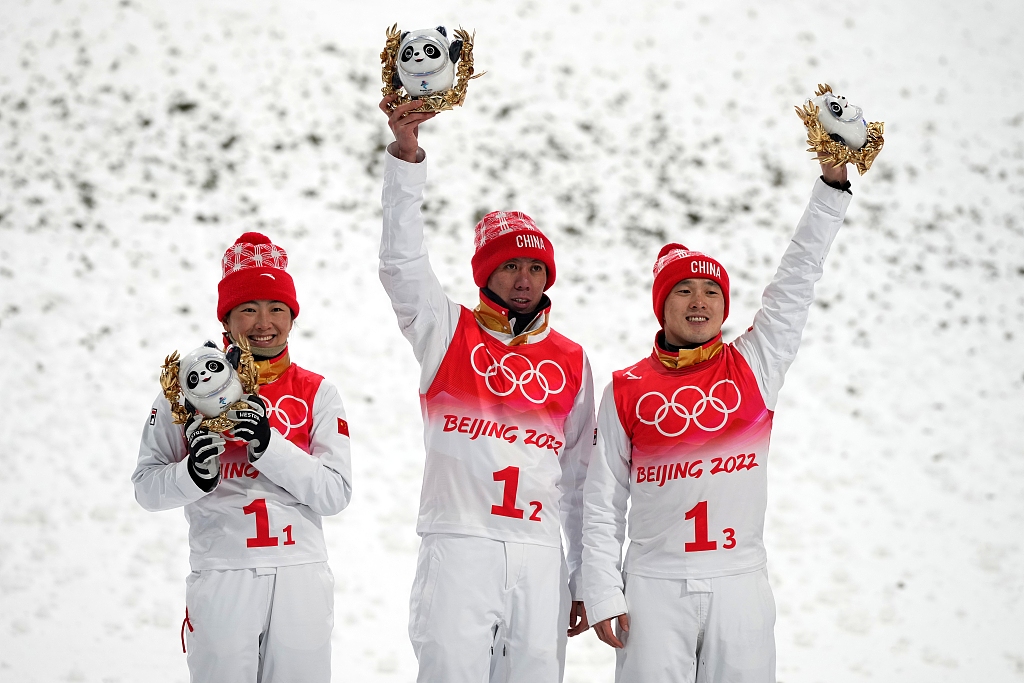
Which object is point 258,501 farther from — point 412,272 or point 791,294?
point 791,294

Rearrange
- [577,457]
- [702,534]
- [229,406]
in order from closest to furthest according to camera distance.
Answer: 1. [229,406]
2. [702,534]
3. [577,457]

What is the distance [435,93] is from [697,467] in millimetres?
1396

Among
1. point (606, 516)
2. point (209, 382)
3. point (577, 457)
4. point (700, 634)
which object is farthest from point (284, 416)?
point (700, 634)

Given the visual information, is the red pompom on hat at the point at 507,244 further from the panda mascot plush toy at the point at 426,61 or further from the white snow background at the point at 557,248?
the white snow background at the point at 557,248

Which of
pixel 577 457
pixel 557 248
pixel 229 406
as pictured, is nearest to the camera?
pixel 229 406

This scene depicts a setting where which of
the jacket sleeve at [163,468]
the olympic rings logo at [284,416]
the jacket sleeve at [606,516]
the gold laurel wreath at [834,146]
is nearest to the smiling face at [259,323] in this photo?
→ the olympic rings logo at [284,416]

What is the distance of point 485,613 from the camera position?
2826mm

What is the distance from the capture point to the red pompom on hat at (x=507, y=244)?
3.15 meters

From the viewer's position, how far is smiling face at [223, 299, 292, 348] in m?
3.14

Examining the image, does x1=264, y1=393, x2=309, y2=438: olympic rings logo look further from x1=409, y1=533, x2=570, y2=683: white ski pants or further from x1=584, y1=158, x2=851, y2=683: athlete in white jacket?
x1=584, y1=158, x2=851, y2=683: athlete in white jacket

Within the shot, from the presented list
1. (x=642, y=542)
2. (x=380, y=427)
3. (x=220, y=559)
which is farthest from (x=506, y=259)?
(x=380, y=427)

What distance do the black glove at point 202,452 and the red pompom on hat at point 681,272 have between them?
57.8 inches

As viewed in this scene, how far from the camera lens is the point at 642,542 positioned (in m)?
2.96

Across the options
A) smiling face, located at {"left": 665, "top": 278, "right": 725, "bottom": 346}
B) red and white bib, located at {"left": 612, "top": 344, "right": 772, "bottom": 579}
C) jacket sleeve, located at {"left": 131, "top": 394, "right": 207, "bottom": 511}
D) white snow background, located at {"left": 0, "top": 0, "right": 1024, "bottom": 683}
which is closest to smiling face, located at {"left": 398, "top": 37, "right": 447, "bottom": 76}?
smiling face, located at {"left": 665, "top": 278, "right": 725, "bottom": 346}
